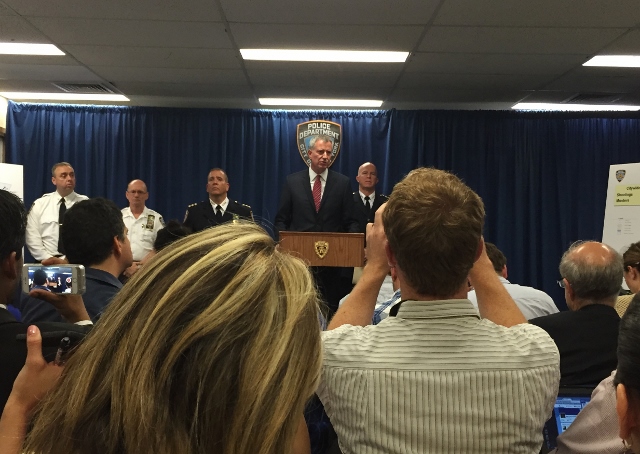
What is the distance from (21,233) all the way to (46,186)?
20.9 feet

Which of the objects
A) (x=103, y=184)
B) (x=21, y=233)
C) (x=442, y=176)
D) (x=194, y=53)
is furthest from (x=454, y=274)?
(x=103, y=184)

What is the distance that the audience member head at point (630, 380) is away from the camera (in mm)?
708

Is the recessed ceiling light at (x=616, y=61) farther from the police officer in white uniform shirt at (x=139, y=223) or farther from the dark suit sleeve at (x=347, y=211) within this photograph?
the police officer in white uniform shirt at (x=139, y=223)

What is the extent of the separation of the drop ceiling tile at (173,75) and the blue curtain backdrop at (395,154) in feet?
3.87

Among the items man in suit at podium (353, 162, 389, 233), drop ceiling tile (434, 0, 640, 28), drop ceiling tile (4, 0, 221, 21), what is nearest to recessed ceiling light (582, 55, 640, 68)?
drop ceiling tile (434, 0, 640, 28)

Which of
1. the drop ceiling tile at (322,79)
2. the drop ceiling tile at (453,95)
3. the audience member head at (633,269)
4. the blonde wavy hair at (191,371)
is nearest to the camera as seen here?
the blonde wavy hair at (191,371)

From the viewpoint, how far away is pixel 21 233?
133cm

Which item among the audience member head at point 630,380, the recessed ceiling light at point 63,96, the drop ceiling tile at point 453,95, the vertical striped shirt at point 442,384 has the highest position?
the drop ceiling tile at point 453,95

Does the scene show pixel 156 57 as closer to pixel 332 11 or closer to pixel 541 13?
pixel 332 11

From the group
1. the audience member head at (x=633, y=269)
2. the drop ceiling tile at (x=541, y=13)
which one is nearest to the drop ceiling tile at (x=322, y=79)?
the drop ceiling tile at (x=541, y=13)

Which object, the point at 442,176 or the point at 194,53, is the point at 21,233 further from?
the point at 194,53

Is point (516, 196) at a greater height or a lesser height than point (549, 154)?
lesser

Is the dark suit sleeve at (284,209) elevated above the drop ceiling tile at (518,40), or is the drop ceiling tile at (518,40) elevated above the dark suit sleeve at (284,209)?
the drop ceiling tile at (518,40)

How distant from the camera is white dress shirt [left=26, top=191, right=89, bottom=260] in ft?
18.7
